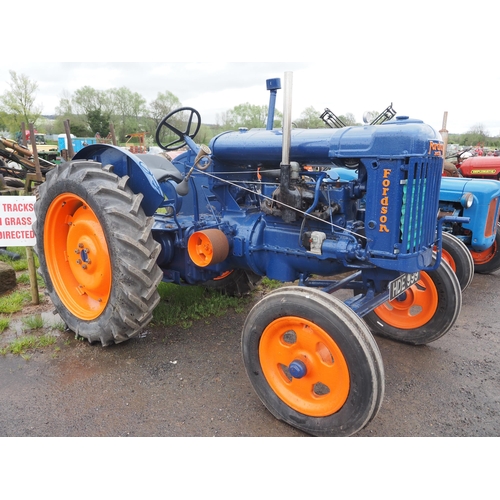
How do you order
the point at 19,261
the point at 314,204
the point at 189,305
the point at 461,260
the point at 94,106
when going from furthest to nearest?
the point at 94,106, the point at 19,261, the point at 461,260, the point at 189,305, the point at 314,204

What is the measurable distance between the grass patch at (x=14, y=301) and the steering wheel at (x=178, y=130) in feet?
7.24

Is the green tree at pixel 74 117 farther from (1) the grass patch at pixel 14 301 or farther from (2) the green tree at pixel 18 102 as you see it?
(1) the grass patch at pixel 14 301

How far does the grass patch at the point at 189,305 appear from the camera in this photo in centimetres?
395

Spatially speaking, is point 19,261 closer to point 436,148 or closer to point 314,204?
point 314,204

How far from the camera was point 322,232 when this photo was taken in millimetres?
2793

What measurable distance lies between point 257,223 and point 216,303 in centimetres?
129

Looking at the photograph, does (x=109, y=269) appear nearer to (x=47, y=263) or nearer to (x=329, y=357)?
(x=47, y=263)

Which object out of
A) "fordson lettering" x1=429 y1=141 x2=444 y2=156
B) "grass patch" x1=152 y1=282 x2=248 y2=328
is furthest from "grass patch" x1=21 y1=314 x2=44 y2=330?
"fordson lettering" x1=429 y1=141 x2=444 y2=156

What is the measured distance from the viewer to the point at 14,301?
436 centimetres

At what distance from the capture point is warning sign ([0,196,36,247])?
3.98 m

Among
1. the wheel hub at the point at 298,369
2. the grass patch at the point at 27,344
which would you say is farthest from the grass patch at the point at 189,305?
the wheel hub at the point at 298,369

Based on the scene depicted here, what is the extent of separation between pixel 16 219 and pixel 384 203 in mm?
3358

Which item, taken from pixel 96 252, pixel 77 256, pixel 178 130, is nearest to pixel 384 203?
pixel 178 130

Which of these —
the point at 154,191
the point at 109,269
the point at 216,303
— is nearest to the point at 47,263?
the point at 109,269
